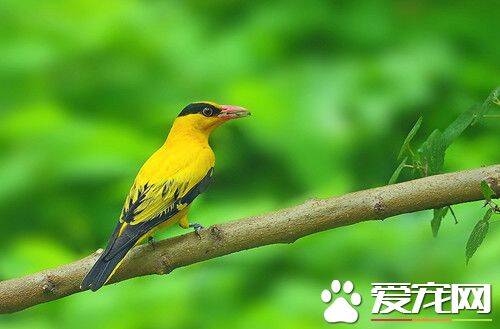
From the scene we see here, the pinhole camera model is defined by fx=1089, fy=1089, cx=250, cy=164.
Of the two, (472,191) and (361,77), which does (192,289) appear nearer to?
(361,77)

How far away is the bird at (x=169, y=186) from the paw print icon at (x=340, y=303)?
1.79ft

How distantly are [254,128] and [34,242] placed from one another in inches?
32.4

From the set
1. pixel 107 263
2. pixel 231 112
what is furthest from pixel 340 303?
pixel 107 263

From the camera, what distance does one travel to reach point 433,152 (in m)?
1.81

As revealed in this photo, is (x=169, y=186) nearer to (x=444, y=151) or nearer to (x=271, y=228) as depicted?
(x=271, y=228)

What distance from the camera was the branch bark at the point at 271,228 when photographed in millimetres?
1746

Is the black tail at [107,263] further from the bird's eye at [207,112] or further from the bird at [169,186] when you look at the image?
the bird's eye at [207,112]

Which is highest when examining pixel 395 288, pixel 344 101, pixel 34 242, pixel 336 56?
pixel 336 56

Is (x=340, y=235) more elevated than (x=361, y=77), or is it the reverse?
(x=361, y=77)

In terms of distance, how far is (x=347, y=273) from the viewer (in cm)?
320

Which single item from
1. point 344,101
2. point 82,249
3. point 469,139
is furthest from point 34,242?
point 469,139

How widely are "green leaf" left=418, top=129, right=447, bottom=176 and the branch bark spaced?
57 mm

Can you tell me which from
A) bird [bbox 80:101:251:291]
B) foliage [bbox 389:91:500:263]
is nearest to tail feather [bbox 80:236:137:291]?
bird [bbox 80:101:251:291]

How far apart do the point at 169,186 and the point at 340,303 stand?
68 centimetres
